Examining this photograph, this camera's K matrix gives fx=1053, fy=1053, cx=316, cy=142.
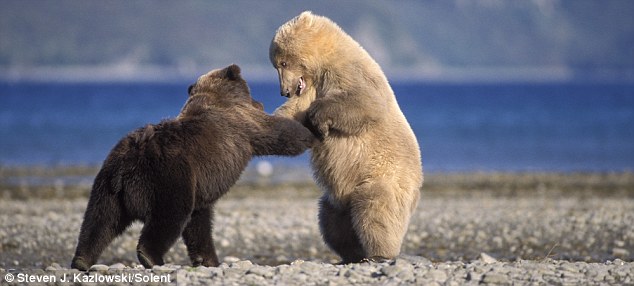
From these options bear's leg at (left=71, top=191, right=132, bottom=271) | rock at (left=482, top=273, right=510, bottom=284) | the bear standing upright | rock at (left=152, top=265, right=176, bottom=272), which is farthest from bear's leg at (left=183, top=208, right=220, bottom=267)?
rock at (left=482, top=273, right=510, bottom=284)

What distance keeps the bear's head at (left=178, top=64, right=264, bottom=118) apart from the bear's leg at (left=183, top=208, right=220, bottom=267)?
84cm

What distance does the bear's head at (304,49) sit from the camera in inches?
330

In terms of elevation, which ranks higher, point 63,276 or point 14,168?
point 14,168

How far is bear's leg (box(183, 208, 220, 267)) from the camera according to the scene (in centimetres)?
833

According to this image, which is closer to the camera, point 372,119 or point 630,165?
point 372,119

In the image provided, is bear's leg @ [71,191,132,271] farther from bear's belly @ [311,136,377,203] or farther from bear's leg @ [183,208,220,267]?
bear's belly @ [311,136,377,203]

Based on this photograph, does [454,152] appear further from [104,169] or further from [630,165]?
[104,169]

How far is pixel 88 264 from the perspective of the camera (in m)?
7.67

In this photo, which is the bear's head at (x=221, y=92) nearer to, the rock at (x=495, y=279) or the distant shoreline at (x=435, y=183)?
the rock at (x=495, y=279)

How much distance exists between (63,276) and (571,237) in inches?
268

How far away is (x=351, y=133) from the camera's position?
27.5ft

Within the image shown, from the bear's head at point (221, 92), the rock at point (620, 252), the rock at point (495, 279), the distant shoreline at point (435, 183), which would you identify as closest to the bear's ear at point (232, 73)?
the bear's head at point (221, 92)

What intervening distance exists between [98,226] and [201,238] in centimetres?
103

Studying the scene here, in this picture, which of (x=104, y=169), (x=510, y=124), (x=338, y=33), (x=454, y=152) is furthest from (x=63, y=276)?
(x=510, y=124)
